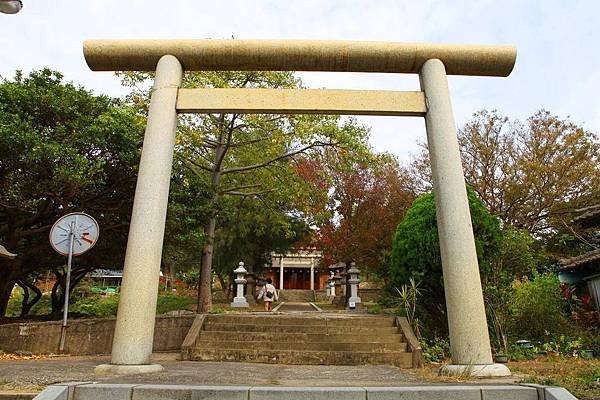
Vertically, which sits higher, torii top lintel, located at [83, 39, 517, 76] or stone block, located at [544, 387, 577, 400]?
torii top lintel, located at [83, 39, 517, 76]

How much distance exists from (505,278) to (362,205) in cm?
1026

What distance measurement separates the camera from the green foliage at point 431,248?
9812 mm

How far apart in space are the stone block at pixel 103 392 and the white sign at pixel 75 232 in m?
3.83

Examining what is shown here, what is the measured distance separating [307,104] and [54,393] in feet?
16.0

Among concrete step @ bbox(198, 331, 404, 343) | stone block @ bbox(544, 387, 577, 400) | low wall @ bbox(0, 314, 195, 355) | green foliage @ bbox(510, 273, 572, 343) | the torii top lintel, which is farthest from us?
green foliage @ bbox(510, 273, 572, 343)

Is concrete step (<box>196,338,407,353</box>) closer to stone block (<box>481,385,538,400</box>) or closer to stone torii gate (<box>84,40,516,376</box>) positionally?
stone torii gate (<box>84,40,516,376</box>)

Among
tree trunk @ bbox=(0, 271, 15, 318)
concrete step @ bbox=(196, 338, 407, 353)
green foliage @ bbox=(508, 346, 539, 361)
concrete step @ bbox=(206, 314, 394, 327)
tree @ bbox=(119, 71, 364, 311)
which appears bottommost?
green foliage @ bbox=(508, 346, 539, 361)

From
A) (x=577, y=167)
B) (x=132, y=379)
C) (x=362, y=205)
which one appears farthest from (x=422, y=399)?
(x=577, y=167)

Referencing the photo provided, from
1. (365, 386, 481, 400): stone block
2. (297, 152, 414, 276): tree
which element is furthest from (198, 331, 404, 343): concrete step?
(297, 152, 414, 276): tree

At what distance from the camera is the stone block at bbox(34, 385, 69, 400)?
3834mm

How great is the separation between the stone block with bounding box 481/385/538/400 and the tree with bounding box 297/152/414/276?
12638 mm

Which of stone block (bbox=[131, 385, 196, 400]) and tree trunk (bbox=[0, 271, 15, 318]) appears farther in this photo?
tree trunk (bbox=[0, 271, 15, 318])

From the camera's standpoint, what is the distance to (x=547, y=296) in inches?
427

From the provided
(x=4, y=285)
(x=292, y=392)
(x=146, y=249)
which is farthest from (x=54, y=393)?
(x=4, y=285)
